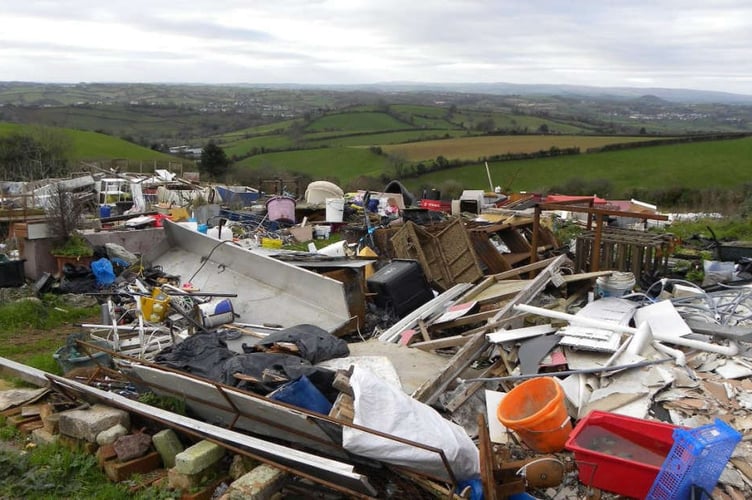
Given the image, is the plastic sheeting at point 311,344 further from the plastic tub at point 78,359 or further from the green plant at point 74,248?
the green plant at point 74,248

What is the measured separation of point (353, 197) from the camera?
65.6ft

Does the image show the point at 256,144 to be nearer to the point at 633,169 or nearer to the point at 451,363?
the point at 633,169

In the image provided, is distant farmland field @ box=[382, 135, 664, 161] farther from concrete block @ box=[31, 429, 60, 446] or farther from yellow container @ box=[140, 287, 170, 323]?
concrete block @ box=[31, 429, 60, 446]

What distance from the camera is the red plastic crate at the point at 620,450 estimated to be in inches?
147

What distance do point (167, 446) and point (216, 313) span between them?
3253 millimetres

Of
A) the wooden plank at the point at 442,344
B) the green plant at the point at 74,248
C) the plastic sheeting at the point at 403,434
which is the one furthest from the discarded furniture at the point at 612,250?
the green plant at the point at 74,248

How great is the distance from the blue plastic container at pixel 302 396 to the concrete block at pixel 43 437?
2062mm

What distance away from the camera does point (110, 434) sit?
4.93 metres

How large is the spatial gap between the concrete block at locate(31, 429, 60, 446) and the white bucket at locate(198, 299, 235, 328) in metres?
2.58

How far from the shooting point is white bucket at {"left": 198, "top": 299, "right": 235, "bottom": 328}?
7812mm

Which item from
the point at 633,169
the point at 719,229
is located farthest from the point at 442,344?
the point at 633,169

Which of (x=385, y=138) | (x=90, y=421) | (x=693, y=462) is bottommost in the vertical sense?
(x=90, y=421)

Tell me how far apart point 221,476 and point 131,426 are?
47.0 inches

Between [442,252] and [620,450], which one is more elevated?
[442,252]
